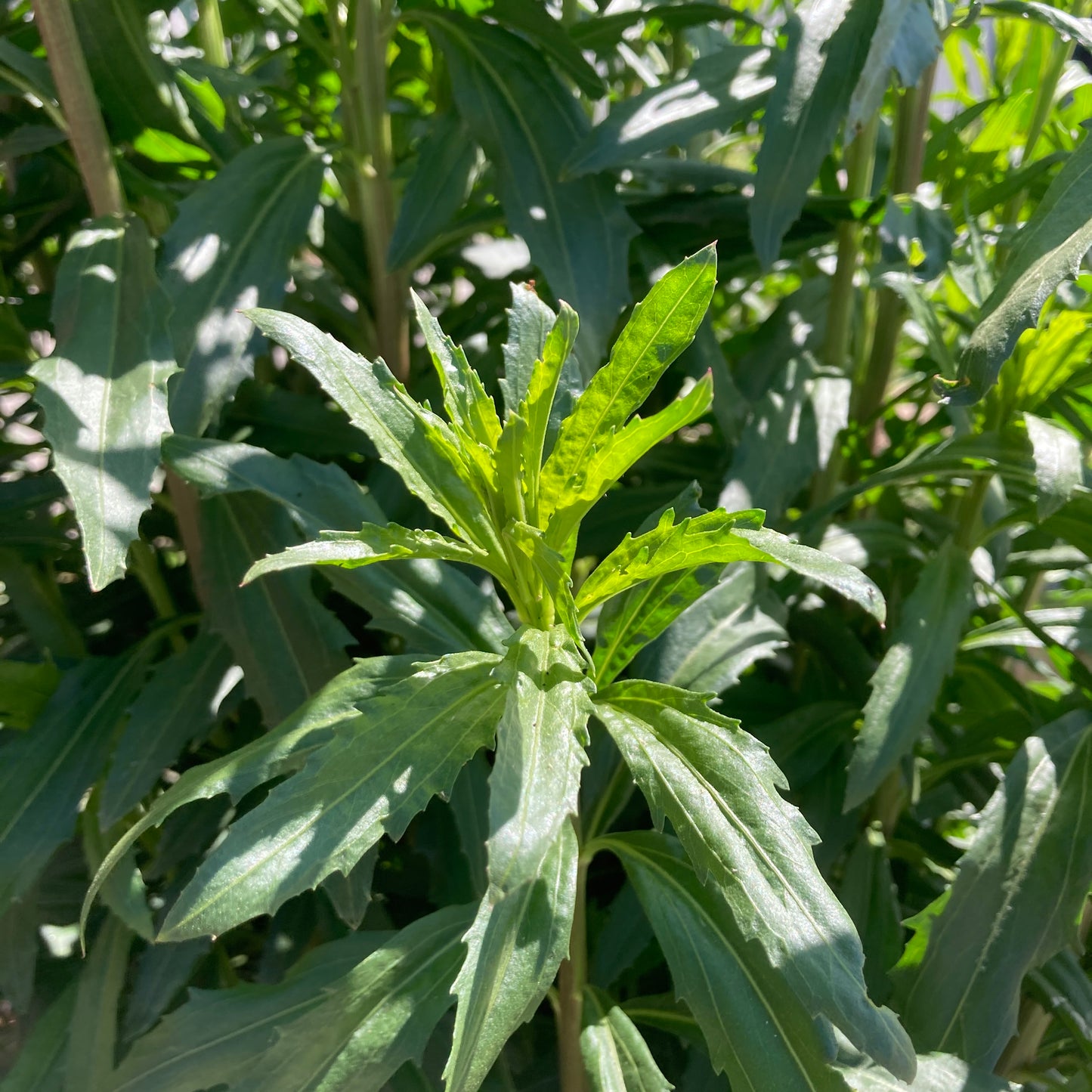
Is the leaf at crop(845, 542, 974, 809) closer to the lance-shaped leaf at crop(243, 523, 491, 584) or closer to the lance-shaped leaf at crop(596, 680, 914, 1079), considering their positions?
the lance-shaped leaf at crop(596, 680, 914, 1079)

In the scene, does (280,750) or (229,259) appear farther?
(229,259)

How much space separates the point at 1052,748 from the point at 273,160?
2.37 ft

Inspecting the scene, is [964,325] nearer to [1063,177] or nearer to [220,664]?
[1063,177]

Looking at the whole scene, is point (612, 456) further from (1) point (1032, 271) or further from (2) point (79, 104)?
(2) point (79, 104)

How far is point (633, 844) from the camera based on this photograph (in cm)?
58

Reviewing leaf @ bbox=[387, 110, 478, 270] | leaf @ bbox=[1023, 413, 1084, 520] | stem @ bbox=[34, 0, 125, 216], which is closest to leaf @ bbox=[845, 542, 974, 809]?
leaf @ bbox=[1023, 413, 1084, 520]

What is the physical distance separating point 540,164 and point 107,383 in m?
0.37

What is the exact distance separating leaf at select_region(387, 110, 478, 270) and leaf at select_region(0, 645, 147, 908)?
1.28 ft

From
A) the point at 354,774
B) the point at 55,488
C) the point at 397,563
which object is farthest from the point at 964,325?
the point at 55,488

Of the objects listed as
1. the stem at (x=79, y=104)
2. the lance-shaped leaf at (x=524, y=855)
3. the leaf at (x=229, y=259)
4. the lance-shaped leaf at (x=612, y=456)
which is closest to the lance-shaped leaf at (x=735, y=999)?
the lance-shaped leaf at (x=524, y=855)

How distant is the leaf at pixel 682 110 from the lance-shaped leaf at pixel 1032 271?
29 centimetres

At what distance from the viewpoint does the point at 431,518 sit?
798 millimetres

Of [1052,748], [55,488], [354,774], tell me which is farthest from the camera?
[55,488]

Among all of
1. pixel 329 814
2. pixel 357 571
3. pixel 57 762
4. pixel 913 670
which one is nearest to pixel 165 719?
pixel 57 762
